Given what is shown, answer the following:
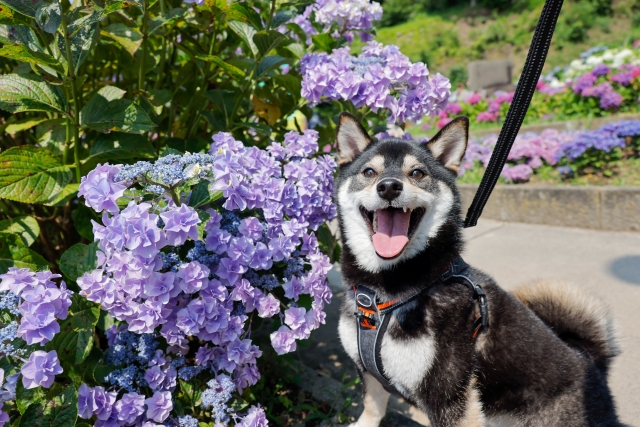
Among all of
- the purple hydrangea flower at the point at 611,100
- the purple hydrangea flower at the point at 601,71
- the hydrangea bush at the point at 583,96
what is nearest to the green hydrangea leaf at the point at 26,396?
the hydrangea bush at the point at 583,96

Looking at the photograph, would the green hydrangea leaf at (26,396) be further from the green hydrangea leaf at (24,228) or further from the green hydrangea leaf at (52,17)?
the green hydrangea leaf at (52,17)

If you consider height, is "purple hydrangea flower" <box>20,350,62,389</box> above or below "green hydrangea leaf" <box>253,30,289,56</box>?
below

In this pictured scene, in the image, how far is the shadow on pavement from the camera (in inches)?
149

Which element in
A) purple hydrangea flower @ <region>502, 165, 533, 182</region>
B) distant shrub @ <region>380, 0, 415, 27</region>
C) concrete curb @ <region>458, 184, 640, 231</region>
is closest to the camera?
concrete curb @ <region>458, 184, 640, 231</region>

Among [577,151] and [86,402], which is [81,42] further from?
[577,151]

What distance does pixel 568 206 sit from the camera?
4957mm

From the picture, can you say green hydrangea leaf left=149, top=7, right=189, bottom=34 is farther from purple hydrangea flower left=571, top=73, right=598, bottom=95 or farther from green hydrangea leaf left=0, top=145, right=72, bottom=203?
purple hydrangea flower left=571, top=73, right=598, bottom=95

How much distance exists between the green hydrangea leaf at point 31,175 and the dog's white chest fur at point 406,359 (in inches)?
57.9

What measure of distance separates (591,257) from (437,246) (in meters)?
2.97

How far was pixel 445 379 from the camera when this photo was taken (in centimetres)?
183

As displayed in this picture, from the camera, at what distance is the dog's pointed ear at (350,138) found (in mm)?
2182

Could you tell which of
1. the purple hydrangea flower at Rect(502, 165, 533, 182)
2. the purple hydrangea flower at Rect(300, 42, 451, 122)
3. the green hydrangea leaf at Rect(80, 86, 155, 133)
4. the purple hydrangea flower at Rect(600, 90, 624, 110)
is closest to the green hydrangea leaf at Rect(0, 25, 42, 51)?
the green hydrangea leaf at Rect(80, 86, 155, 133)

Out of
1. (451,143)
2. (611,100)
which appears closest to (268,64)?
(451,143)

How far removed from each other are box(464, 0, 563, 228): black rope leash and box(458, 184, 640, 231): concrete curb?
2.51m
